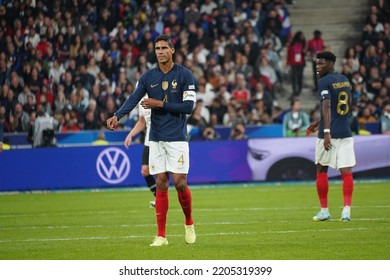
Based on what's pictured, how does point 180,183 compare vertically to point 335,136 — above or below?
below

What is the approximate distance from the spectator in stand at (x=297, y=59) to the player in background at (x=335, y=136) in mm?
14593

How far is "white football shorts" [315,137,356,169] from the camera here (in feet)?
50.4

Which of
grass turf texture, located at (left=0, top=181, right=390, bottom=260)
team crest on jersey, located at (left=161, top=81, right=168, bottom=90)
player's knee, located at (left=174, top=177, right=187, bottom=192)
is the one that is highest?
team crest on jersey, located at (left=161, top=81, right=168, bottom=90)

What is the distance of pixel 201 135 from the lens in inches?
1029

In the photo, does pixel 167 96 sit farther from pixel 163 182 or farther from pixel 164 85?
pixel 163 182

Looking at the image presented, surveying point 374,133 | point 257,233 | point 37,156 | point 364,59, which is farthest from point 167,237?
point 364,59

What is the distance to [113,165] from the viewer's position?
24547mm

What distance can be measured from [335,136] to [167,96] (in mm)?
3819

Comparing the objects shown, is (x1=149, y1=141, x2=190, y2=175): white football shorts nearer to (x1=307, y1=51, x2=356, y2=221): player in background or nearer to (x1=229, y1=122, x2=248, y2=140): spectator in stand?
(x1=307, y1=51, x2=356, y2=221): player in background

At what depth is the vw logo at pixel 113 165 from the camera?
24422mm

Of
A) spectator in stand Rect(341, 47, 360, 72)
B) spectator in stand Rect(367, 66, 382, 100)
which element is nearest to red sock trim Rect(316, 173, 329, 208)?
spectator in stand Rect(367, 66, 382, 100)

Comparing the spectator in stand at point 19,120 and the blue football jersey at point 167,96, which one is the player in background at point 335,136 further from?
the spectator in stand at point 19,120

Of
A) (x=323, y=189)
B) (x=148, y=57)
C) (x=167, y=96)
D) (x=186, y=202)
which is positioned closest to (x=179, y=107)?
(x=167, y=96)

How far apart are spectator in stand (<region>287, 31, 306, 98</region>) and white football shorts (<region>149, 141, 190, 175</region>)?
1786cm
